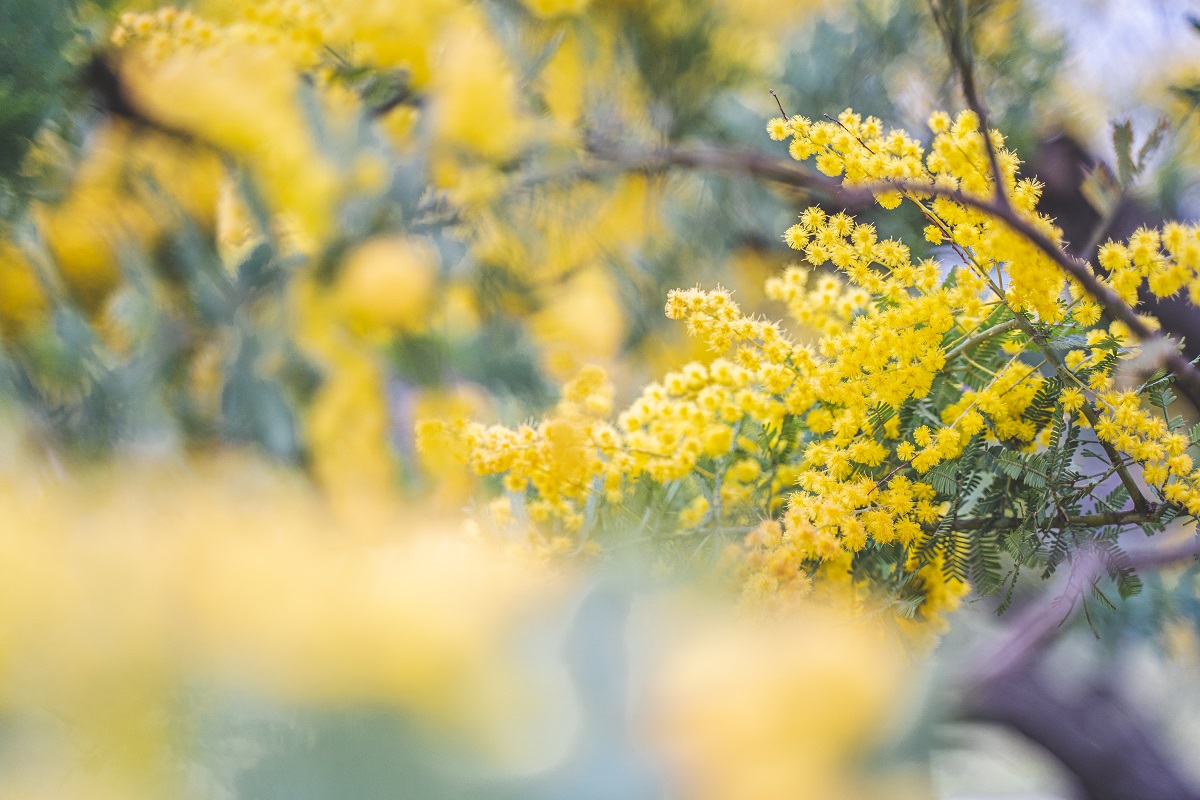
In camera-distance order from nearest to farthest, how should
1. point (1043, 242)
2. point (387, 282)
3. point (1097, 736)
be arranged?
1. point (1043, 242)
2. point (387, 282)
3. point (1097, 736)

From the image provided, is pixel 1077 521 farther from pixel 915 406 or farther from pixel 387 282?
pixel 387 282

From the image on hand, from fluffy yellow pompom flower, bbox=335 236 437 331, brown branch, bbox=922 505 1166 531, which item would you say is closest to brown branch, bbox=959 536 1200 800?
brown branch, bbox=922 505 1166 531

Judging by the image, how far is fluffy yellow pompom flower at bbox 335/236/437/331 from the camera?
39cm

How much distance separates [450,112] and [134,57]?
6.4 inches

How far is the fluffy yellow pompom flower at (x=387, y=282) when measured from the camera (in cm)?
39

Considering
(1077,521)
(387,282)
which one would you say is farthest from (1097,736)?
(387,282)

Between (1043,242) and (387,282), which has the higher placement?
(387,282)

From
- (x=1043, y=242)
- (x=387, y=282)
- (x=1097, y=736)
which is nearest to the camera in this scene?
(x=1043, y=242)

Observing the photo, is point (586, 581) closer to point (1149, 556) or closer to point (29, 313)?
point (1149, 556)

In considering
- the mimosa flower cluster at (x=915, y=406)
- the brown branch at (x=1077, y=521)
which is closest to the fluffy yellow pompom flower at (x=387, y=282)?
the mimosa flower cluster at (x=915, y=406)

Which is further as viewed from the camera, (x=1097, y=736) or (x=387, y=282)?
(x=1097, y=736)

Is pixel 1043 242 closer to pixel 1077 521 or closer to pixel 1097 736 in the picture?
pixel 1077 521

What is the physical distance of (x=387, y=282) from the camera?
0.39 meters

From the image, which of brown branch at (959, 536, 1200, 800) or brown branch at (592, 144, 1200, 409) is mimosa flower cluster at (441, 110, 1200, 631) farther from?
brown branch at (959, 536, 1200, 800)
